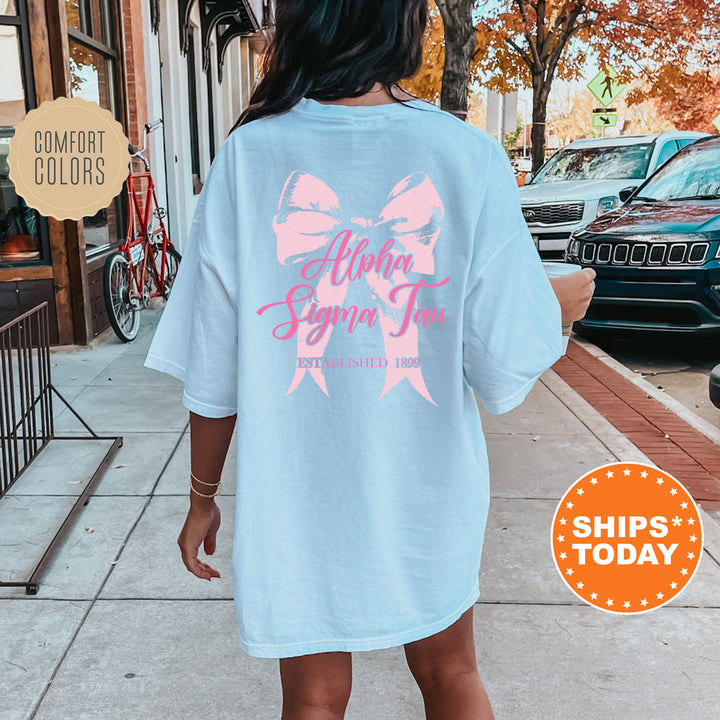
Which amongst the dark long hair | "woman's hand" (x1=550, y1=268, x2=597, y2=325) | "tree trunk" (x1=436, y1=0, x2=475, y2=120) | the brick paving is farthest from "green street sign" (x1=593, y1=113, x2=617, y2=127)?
the dark long hair

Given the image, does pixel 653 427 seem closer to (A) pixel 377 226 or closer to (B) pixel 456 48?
(A) pixel 377 226

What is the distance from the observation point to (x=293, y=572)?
1.73 meters

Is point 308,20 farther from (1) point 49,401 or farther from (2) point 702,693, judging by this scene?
(1) point 49,401

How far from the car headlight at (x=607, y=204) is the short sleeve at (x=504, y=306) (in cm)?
1057

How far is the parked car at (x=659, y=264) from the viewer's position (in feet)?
→ 24.9

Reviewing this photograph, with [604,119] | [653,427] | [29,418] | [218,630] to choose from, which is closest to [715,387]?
[653,427]

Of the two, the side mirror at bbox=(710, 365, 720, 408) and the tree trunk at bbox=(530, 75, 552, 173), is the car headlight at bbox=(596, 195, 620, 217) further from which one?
the tree trunk at bbox=(530, 75, 552, 173)

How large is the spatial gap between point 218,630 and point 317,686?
58.4 inches

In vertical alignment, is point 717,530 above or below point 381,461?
below

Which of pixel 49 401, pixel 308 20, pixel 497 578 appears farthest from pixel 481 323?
pixel 49 401

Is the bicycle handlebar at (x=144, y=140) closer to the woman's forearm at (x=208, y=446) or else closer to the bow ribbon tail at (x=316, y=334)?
the woman's forearm at (x=208, y=446)

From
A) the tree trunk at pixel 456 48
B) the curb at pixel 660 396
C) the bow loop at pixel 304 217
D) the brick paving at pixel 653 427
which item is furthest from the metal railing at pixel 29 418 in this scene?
the tree trunk at pixel 456 48

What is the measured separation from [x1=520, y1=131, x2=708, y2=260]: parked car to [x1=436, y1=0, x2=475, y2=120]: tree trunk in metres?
2.23

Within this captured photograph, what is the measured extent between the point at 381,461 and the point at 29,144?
3.80m
